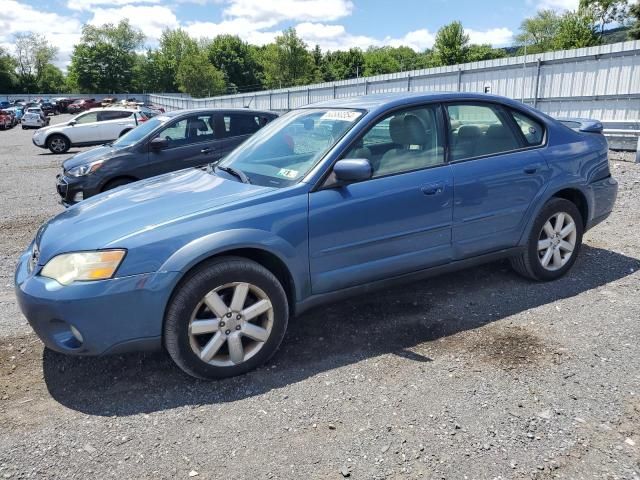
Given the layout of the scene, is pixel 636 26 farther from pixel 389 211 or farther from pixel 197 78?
pixel 389 211

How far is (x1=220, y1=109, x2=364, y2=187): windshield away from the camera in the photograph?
365 centimetres

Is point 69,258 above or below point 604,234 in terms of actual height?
above

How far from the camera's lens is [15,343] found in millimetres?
3828

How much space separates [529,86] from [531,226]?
446 inches

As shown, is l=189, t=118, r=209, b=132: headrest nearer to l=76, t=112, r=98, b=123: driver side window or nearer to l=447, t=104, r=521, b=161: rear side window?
l=447, t=104, r=521, b=161: rear side window

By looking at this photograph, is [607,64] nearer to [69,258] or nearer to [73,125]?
[69,258]

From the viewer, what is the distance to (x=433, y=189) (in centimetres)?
381

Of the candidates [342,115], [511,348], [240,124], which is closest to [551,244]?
[511,348]

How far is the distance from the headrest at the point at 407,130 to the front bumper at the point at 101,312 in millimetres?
1897

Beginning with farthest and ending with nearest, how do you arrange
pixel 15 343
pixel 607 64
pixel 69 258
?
pixel 607 64 → pixel 15 343 → pixel 69 258

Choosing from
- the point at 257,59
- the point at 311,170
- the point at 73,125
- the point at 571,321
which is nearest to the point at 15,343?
the point at 311,170

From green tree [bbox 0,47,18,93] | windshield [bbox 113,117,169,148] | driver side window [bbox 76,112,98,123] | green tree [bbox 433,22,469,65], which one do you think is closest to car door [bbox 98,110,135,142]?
driver side window [bbox 76,112,98,123]

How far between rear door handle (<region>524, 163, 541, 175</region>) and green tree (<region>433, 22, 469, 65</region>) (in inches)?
2545

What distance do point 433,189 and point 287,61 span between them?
71.9 meters
